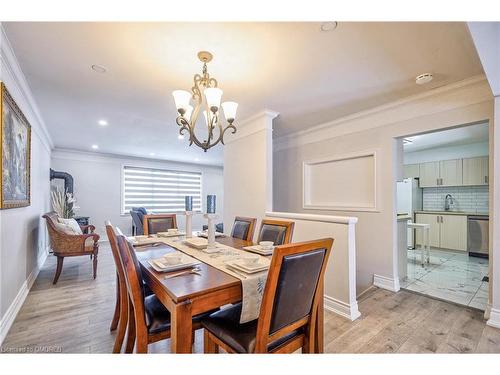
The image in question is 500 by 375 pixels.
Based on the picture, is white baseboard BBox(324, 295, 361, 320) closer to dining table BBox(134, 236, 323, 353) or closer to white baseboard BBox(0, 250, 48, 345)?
dining table BBox(134, 236, 323, 353)

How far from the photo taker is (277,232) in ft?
7.81

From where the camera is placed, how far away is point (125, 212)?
269 inches

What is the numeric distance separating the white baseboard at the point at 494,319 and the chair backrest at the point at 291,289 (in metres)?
2.04

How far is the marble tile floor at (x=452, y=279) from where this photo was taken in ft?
9.41

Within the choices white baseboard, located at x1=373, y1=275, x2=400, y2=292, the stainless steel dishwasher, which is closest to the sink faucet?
the stainless steel dishwasher

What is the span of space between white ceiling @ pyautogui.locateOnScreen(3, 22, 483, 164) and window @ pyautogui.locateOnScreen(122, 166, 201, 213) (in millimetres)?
3691

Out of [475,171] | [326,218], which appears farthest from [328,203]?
[475,171]

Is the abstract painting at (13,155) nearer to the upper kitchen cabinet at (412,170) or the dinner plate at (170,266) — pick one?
the dinner plate at (170,266)

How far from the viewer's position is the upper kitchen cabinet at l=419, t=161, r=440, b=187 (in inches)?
229

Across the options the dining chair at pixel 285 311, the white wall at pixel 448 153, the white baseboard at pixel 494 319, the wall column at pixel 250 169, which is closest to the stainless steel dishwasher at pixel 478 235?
the white wall at pixel 448 153

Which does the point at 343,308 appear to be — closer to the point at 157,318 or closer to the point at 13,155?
the point at 157,318

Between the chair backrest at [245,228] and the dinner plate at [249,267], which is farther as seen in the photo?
the chair backrest at [245,228]

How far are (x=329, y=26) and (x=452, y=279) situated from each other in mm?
3917

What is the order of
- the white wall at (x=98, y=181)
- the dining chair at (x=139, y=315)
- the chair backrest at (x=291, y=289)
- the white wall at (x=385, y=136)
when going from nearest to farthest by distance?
the chair backrest at (x=291, y=289), the dining chair at (x=139, y=315), the white wall at (x=385, y=136), the white wall at (x=98, y=181)
